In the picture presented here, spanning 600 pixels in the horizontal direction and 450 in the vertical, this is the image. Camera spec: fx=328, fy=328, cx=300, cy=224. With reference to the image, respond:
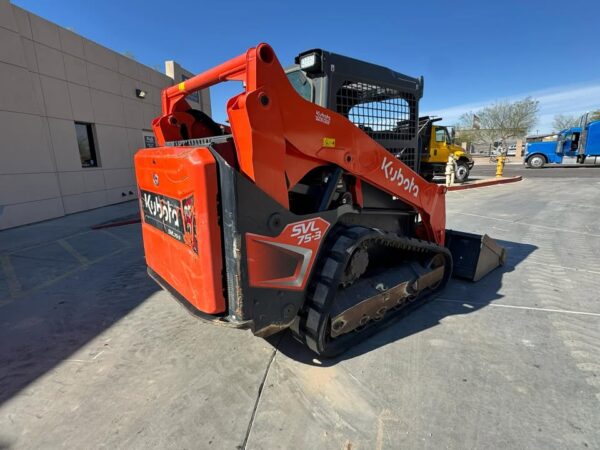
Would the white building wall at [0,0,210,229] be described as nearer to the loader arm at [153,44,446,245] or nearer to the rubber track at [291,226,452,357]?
the loader arm at [153,44,446,245]

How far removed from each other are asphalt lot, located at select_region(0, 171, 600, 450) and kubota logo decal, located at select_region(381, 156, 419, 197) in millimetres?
1263

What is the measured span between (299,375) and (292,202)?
4.41 feet

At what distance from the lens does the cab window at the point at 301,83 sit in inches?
105

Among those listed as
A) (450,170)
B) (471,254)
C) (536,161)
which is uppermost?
(450,170)

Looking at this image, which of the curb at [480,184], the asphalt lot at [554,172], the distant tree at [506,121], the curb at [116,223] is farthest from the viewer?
the distant tree at [506,121]

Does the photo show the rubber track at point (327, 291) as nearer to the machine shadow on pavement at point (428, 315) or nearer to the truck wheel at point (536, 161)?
the machine shadow on pavement at point (428, 315)

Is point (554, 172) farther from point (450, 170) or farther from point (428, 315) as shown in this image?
point (428, 315)

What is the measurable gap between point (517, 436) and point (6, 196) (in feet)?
35.4

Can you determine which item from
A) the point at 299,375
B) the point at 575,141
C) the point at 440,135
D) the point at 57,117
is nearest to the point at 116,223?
the point at 57,117

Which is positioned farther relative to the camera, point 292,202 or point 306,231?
point 292,202

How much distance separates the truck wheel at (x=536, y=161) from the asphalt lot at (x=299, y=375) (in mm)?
25924

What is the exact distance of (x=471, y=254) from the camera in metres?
4.06

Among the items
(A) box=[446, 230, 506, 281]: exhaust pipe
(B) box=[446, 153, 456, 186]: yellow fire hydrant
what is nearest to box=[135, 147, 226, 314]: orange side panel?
(A) box=[446, 230, 506, 281]: exhaust pipe

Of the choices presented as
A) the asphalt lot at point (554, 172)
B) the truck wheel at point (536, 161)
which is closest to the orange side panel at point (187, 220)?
the asphalt lot at point (554, 172)
